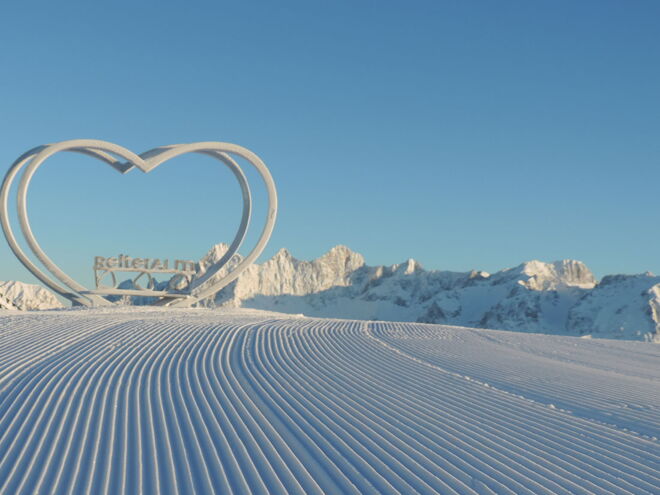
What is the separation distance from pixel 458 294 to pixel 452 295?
1272 millimetres

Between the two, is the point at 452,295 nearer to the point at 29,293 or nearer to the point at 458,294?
the point at 458,294

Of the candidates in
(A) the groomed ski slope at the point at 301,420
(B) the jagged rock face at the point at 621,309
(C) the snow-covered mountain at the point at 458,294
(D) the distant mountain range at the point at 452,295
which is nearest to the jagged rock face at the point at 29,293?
(D) the distant mountain range at the point at 452,295

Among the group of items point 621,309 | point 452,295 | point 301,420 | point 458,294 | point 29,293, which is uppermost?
point 458,294

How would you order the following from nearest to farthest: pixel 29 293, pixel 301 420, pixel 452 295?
pixel 301 420 → pixel 29 293 → pixel 452 295

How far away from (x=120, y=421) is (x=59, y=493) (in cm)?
250

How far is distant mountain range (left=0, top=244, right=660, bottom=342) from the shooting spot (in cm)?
10691

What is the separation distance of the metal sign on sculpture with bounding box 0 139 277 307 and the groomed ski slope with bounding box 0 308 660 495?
44.1ft

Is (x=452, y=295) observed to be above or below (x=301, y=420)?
above

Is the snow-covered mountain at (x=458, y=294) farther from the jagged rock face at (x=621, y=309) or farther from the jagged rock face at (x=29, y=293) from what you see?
the jagged rock face at (x=29, y=293)

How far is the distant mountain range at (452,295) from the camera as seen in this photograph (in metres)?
107

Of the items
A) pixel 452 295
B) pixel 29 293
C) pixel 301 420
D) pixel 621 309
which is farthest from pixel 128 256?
pixel 452 295

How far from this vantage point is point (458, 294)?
145500mm

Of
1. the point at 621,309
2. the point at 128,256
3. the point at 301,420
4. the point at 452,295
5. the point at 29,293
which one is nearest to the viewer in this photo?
the point at 301,420

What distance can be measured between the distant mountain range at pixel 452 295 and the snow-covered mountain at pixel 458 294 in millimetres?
195
